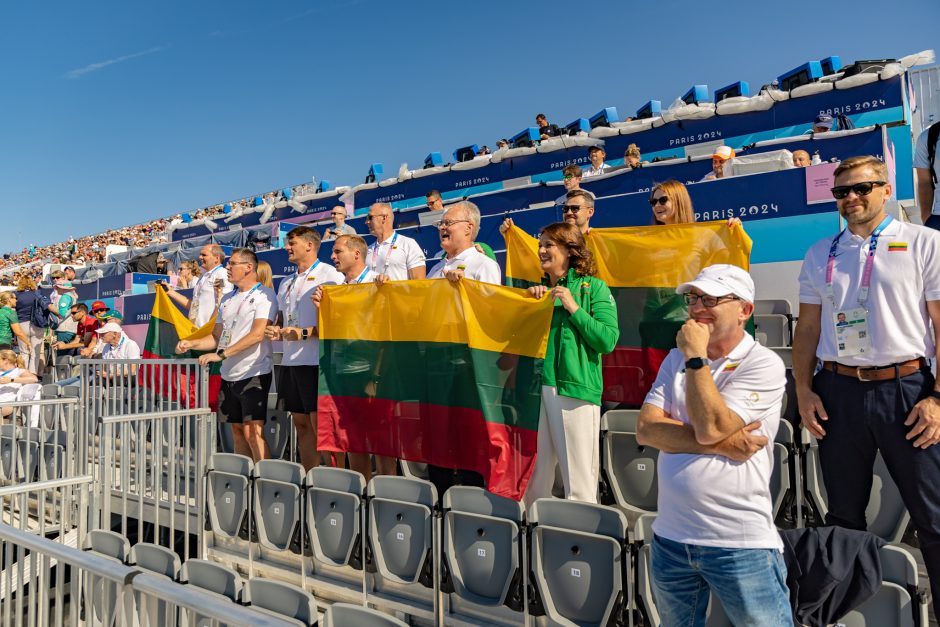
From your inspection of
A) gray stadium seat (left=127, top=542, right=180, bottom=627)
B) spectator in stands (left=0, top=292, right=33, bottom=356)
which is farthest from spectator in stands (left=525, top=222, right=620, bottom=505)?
spectator in stands (left=0, top=292, right=33, bottom=356)

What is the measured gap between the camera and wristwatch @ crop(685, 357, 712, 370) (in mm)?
1817

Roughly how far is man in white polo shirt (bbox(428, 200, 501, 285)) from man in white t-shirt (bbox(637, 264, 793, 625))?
2317 millimetres

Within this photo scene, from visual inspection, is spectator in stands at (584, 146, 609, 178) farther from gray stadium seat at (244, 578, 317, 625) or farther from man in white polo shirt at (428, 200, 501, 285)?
gray stadium seat at (244, 578, 317, 625)

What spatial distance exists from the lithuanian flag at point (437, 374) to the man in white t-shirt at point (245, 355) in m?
0.54

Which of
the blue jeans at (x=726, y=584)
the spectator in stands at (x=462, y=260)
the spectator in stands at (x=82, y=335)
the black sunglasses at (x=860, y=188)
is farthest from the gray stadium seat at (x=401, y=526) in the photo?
the spectator in stands at (x=82, y=335)

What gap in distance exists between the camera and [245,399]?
4.86 meters

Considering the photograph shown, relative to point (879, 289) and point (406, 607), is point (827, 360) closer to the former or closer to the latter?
point (879, 289)

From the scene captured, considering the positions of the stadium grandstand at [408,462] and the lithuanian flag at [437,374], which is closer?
the stadium grandstand at [408,462]

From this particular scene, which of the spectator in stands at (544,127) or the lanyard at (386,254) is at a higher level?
the spectator in stands at (544,127)

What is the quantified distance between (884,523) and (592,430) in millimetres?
1383

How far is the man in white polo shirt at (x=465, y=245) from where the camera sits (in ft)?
14.0

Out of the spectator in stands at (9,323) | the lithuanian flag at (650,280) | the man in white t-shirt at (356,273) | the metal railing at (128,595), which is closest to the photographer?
the metal railing at (128,595)

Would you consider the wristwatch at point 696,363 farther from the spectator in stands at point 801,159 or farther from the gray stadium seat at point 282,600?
the spectator in stands at point 801,159

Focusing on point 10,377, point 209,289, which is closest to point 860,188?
point 209,289
